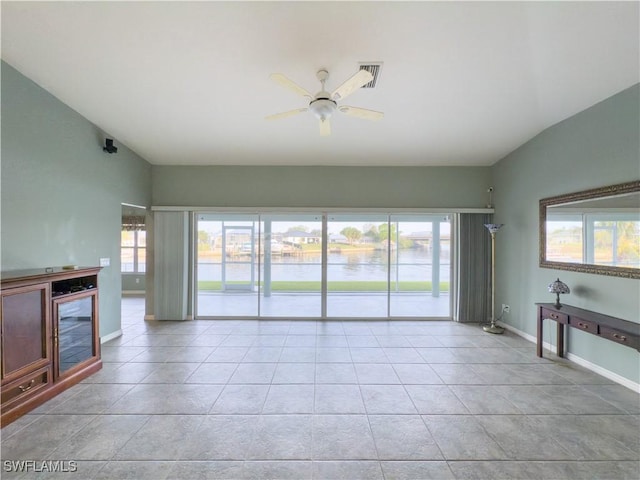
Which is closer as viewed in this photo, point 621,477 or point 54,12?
point 621,477

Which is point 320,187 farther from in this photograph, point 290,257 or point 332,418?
point 332,418

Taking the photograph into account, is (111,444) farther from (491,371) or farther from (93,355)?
(491,371)

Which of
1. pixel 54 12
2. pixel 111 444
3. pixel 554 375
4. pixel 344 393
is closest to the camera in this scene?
pixel 111 444

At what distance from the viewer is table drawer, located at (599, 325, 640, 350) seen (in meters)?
2.69

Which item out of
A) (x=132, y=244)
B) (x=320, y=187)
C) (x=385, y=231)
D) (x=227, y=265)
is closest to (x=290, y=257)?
(x=227, y=265)

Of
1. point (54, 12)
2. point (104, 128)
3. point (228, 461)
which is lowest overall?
point (228, 461)

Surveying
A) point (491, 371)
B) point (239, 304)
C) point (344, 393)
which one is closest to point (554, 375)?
point (491, 371)

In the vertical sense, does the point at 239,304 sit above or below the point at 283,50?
below

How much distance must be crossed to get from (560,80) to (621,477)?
3.52 metres

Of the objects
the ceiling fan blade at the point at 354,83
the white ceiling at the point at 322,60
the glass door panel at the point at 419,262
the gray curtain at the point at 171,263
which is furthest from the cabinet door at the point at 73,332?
the glass door panel at the point at 419,262

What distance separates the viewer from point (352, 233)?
19.0ft

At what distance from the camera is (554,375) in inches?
133

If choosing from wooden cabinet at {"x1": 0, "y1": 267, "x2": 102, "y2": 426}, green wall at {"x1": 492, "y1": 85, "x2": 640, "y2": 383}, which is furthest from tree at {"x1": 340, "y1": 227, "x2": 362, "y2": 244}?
wooden cabinet at {"x1": 0, "y1": 267, "x2": 102, "y2": 426}

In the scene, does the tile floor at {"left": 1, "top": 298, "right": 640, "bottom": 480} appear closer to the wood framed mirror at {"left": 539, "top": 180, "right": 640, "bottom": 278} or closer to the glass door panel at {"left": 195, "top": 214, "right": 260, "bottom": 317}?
the wood framed mirror at {"left": 539, "top": 180, "right": 640, "bottom": 278}
